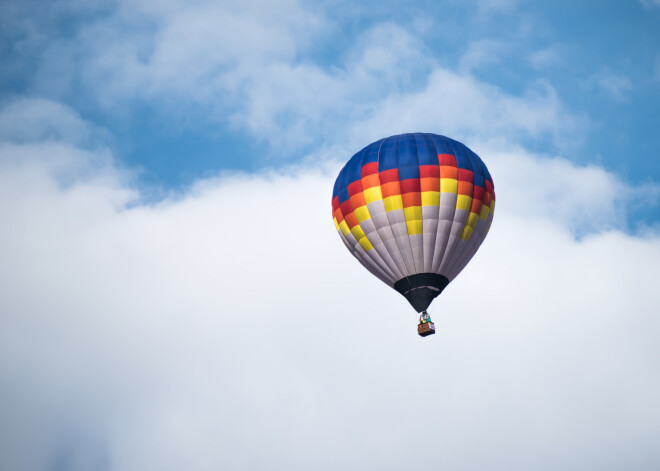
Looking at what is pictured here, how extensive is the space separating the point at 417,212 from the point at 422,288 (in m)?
2.83

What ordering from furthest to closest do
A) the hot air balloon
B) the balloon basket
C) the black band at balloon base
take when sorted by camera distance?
the hot air balloon
the black band at balloon base
the balloon basket

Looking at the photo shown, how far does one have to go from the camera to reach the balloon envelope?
34.9m

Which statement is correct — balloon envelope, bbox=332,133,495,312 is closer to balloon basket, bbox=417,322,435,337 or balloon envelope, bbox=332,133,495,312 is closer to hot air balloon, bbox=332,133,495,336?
hot air balloon, bbox=332,133,495,336

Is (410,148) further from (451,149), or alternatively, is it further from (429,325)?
(429,325)

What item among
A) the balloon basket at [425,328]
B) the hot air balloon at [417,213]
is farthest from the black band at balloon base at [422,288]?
the balloon basket at [425,328]

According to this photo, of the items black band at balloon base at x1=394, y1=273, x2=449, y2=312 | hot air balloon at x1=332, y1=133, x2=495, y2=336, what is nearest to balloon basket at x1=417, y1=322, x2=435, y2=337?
hot air balloon at x1=332, y1=133, x2=495, y2=336

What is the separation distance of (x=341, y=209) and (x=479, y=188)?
536cm

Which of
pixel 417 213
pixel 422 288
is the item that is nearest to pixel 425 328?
pixel 422 288

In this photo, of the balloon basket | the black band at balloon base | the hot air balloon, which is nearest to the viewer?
the balloon basket

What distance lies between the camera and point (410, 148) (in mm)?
35750

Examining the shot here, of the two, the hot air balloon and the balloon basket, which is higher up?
the hot air balloon

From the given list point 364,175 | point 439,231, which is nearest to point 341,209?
point 364,175

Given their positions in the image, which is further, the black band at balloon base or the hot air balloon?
the hot air balloon

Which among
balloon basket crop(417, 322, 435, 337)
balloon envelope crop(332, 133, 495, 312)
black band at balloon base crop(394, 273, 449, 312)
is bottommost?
balloon basket crop(417, 322, 435, 337)
